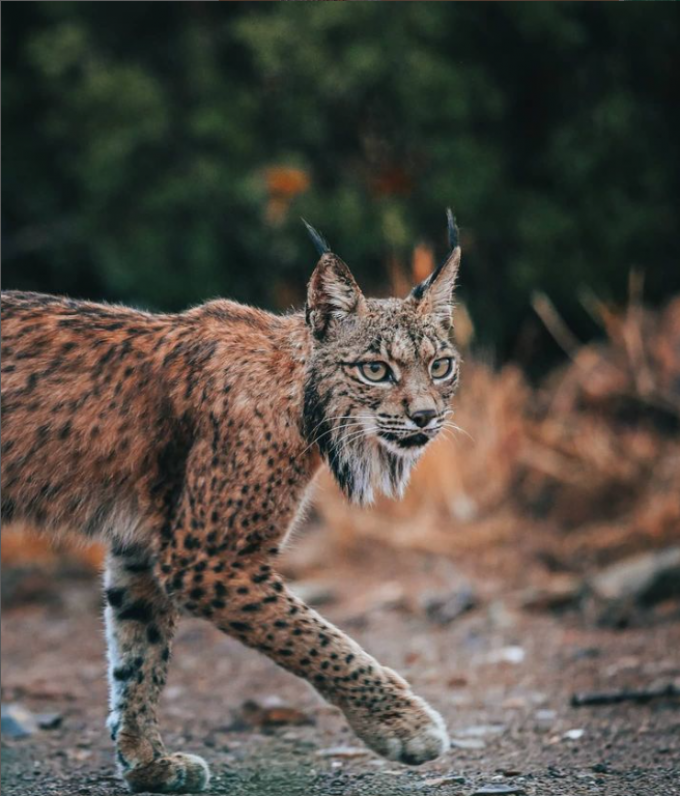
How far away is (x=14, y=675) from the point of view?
25.5 ft

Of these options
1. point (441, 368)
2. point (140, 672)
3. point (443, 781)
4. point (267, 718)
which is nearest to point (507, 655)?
point (267, 718)

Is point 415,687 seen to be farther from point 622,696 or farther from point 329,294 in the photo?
point 329,294

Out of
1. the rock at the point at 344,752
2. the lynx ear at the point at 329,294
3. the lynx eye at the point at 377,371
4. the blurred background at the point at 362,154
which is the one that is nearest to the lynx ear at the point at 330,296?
the lynx ear at the point at 329,294

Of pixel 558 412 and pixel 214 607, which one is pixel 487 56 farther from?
pixel 214 607

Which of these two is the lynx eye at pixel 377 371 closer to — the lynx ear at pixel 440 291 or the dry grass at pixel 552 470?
the lynx ear at pixel 440 291

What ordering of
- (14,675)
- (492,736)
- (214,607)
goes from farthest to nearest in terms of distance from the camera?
(14,675), (492,736), (214,607)

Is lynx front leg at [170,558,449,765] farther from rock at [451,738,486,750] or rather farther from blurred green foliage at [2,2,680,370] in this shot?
blurred green foliage at [2,2,680,370]

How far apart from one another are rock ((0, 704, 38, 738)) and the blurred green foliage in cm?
625

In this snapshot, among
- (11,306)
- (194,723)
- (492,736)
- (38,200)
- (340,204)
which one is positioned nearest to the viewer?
(11,306)

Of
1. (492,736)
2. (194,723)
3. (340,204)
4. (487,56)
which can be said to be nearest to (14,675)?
(194,723)

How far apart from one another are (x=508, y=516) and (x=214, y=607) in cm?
523

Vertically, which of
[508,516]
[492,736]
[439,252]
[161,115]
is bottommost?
[492,736]

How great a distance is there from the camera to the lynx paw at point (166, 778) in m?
5.12

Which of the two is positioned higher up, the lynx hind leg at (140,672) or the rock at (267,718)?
the rock at (267,718)
